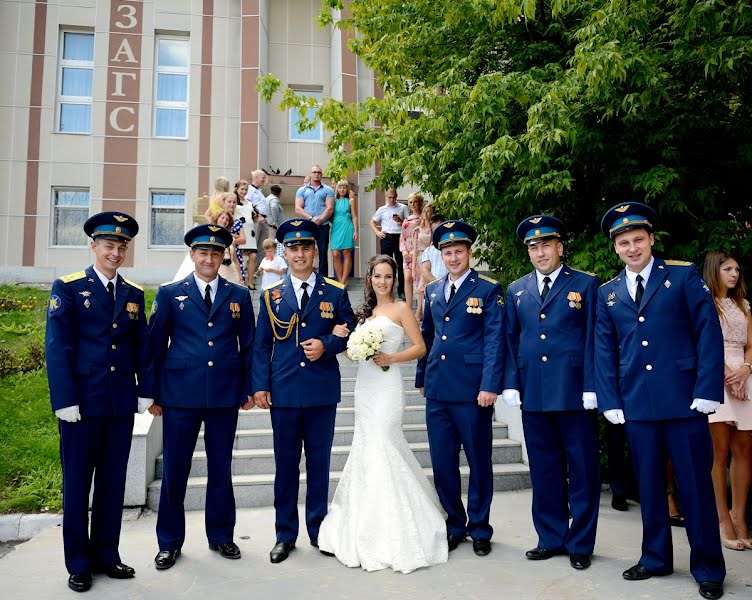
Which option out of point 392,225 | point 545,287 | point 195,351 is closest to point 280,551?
point 195,351

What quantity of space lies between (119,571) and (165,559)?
1.02 feet

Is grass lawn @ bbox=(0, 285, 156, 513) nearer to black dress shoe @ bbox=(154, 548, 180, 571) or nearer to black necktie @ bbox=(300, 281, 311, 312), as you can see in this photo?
black dress shoe @ bbox=(154, 548, 180, 571)

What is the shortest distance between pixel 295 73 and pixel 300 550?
15.0 meters

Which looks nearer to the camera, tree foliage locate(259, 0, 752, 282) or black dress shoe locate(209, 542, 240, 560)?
black dress shoe locate(209, 542, 240, 560)

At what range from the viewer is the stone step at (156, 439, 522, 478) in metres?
6.13

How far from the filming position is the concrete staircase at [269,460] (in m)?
5.82

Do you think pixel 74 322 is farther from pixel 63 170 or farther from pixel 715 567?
pixel 63 170

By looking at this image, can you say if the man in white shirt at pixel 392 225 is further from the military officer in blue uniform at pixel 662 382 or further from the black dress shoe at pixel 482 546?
the military officer in blue uniform at pixel 662 382

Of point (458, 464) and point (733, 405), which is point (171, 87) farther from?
point (733, 405)

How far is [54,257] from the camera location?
52.3ft

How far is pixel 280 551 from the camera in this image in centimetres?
449

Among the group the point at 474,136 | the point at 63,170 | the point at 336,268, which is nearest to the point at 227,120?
the point at 63,170

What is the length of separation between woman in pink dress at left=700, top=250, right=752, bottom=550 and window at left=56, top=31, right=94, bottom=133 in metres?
15.8

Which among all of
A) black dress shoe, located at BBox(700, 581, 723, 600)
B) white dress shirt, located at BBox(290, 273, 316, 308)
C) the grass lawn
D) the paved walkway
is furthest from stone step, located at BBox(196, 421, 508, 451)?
black dress shoe, located at BBox(700, 581, 723, 600)
